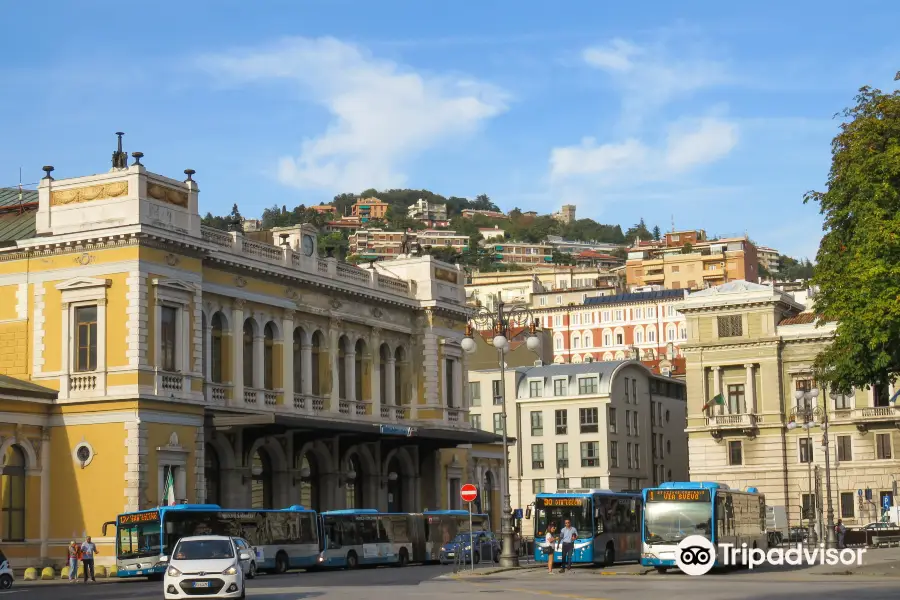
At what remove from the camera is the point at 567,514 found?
163ft

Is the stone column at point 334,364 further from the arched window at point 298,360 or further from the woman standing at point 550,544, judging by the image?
the woman standing at point 550,544

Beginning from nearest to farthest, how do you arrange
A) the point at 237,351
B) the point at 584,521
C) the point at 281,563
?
1. the point at 584,521
2. the point at 281,563
3. the point at 237,351

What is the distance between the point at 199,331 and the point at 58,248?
5865 millimetres

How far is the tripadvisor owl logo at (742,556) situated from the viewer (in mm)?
42438

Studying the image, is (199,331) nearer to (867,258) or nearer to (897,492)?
(867,258)

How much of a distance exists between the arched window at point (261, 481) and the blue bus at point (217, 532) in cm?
597

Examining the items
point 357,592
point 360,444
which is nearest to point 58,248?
point 360,444

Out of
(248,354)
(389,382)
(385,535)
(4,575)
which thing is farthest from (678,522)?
(389,382)

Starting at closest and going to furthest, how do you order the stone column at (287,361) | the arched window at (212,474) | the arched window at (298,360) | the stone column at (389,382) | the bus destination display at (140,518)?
1. the bus destination display at (140,518)
2. the arched window at (212,474)
3. the stone column at (287,361)
4. the arched window at (298,360)
5. the stone column at (389,382)

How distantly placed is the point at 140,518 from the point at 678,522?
16.5m

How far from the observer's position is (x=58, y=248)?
51531 millimetres

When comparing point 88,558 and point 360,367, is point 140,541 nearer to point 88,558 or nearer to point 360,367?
point 88,558

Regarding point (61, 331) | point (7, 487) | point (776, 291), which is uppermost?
point (776, 291)

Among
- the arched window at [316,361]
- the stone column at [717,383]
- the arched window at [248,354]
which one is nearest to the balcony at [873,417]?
the stone column at [717,383]
